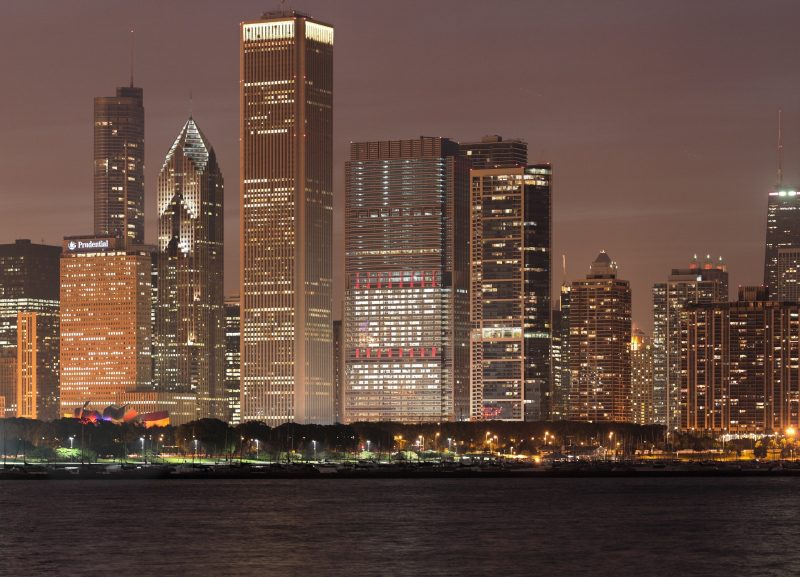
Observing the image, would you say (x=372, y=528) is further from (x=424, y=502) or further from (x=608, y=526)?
(x=424, y=502)

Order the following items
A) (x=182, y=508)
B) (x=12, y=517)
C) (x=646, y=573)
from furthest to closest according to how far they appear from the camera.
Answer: (x=182, y=508) → (x=12, y=517) → (x=646, y=573)

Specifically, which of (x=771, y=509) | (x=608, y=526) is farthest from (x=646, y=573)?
(x=771, y=509)

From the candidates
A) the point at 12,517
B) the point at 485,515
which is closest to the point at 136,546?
the point at 12,517

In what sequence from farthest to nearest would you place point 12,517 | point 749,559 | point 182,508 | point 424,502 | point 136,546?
1. point 424,502
2. point 182,508
3. point 12,517
4. point 136,546
5. point 749,559

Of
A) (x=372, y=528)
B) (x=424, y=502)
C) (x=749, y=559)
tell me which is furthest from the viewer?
(x=424, y=502)

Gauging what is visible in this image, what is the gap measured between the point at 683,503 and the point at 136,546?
3194 inches

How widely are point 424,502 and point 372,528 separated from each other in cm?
4441

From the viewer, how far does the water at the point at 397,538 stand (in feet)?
397

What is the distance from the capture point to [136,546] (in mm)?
137375

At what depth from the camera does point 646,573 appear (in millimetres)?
117125

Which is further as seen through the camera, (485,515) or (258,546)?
(485,515)

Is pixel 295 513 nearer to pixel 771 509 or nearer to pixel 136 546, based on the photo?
pixel 136 546

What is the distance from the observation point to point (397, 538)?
475 ft

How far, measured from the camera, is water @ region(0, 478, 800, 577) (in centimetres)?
12088
